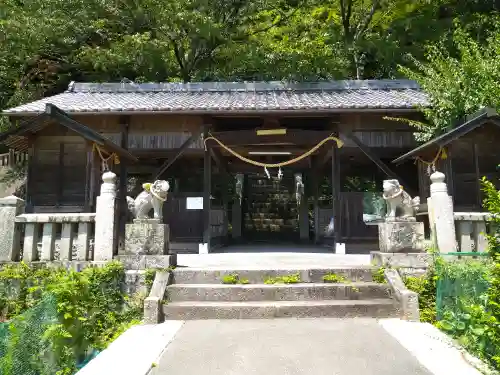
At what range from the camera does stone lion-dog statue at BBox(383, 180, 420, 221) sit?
21.4ft

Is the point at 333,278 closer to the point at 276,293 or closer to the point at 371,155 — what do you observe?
the point at 276,293

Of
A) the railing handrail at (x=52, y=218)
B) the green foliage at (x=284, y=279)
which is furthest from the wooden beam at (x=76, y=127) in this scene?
the green foliage at (x=284, y=279)

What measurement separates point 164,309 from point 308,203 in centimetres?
1055

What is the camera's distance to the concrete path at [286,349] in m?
3.77

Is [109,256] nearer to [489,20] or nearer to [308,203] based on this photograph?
[308,203]

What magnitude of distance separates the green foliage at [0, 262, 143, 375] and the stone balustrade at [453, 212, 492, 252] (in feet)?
19.3

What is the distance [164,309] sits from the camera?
218 inches

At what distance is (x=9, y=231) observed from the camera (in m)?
6.16

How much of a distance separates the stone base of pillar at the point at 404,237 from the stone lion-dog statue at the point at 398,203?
0.15 metres

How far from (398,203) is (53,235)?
6492 millimetres

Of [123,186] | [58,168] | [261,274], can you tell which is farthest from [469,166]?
[58,168]

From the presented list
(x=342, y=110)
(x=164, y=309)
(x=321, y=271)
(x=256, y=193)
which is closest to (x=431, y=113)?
(x=342, y=110)

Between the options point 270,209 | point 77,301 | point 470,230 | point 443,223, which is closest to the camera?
point 77,301

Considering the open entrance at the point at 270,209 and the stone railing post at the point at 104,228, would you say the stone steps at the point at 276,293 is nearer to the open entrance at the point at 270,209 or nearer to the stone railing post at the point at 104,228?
the stone railing post at the point at 104,228
